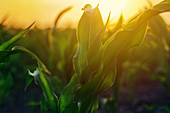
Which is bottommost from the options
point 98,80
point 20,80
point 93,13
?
point 20,80

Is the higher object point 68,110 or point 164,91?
point 68,110

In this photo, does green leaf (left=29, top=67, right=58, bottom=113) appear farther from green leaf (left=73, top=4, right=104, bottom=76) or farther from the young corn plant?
green leaf (left=73, top=4, right=104, bottom=76)

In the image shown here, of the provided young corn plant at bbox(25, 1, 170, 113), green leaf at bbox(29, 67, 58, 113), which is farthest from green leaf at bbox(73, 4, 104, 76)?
green leaf at bbox(29, 67, 58, 113)

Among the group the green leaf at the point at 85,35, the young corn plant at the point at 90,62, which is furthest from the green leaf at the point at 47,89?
the green leaf at the point at 85,35

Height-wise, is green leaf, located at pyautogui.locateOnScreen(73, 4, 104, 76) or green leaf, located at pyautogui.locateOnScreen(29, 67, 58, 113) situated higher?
green leaf, located at pyautogui.locateOnScreen(73, 4, 104, 76)

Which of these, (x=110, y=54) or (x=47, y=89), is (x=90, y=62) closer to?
(x=110, y=54)

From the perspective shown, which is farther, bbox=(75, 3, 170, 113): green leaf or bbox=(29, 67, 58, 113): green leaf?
bbox=(29, 67, 58, 113): green leaf

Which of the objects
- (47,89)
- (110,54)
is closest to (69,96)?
(47,89)

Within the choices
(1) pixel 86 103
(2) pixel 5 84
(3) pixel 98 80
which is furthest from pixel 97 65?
(2) pixel 5 84

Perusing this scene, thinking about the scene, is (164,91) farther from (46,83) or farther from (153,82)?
(46,83)
